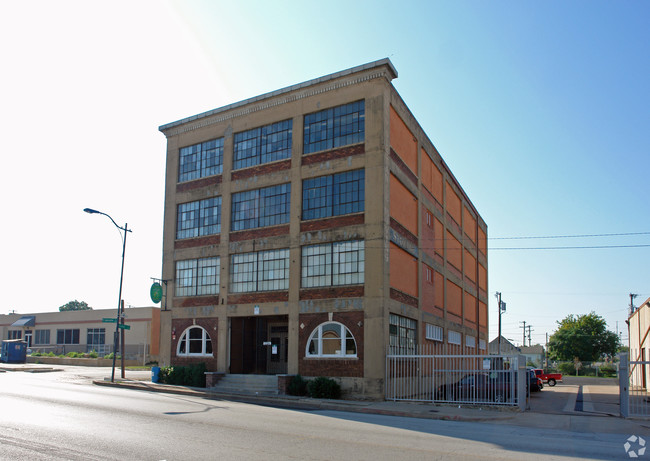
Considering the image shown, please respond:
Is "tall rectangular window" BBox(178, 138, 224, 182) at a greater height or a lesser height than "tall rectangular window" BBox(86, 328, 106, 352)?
greater

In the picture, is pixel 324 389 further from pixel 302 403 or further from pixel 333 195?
pixel 333 195

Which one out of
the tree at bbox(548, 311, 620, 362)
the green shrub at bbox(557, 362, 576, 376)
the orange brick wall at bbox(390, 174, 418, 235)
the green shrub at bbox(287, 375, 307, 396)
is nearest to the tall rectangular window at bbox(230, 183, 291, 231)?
the orange brick wall at bbox(390, 174, 418, 235)

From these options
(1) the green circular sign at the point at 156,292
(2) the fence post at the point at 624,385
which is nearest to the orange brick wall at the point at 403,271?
(2) the fence post at the point at 624,385

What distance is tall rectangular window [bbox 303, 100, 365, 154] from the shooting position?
91.6ft

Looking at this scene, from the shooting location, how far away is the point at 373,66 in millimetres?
27234

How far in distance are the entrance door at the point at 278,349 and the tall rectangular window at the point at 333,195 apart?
6.55 metres

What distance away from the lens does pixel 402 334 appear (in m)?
28.9

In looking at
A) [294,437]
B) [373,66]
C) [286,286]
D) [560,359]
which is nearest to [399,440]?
[294,437]

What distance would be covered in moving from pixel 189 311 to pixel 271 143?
10560 millimetres

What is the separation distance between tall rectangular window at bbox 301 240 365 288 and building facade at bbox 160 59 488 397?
6cm

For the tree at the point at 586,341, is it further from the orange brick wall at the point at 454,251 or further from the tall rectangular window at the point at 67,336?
the tall rectangular window at the point at 67,336

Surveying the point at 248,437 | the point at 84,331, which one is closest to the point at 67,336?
the point at 84,331

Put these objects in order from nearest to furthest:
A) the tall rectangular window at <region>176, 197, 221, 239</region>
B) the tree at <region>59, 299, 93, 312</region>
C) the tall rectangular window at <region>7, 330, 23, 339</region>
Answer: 1. the tall rectangular window at <region>176, 197, 221, 239</region>
2. the tall rectangular window at <region>7, 330, 23, 339</region>
3. the tree at <region>59, 299, 93, 312</region>

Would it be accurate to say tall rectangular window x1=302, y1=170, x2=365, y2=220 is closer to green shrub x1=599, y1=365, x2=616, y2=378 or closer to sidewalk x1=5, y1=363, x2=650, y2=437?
sidewalk x1=5, y1=363, x2=650, y2=437
